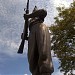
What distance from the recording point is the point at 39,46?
744 centimetres

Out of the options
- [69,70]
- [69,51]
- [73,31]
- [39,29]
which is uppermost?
[39,29]

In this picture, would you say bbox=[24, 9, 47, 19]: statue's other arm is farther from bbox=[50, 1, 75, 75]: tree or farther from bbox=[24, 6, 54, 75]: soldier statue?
bbox=[50, 1, 75, 75]: tree

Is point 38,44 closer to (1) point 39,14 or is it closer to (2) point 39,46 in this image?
(2) point 39,46

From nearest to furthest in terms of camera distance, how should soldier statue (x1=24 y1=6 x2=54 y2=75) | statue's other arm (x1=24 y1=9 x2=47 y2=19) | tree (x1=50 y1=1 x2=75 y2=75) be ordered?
soldier statue (x1=24 y1=6 x2=54 y2=75) < statue's other arm (x1=24 y1=9 x2=47 y2=19) < tree (x1=50 y1=1 x2=75 y2=75)

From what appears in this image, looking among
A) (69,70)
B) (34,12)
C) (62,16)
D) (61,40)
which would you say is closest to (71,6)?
(62,16)

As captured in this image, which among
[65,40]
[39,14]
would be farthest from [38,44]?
[65,40]

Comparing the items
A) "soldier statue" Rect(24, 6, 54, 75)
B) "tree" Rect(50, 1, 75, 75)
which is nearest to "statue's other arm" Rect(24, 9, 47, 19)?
"soldier statue" Rect(24, 6, 54, 75)

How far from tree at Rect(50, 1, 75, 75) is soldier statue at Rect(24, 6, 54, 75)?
1994 centimetres

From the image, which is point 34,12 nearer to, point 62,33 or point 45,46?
point 45,46

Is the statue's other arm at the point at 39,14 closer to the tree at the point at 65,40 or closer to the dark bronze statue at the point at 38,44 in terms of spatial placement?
the dark bronze statue at the point at 38,44

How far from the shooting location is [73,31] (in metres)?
28.1

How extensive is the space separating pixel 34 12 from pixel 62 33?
2114 centimetres

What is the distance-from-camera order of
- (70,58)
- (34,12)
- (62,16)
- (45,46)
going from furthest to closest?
1. (62,16)
2. (70,58)
3. (34,12)
4. (45,46)

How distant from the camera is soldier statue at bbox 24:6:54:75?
23.5 ft
